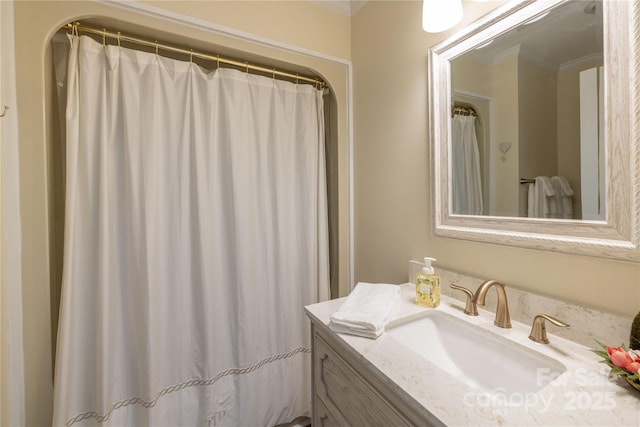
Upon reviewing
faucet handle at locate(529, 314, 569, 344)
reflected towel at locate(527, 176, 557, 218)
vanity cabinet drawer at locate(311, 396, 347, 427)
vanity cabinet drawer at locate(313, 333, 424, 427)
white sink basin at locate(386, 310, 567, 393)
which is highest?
reflected towel at locate(527, 176, 557, 218)

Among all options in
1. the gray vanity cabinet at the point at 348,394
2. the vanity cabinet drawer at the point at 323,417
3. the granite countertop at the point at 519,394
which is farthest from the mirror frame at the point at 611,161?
the vanity cabinet drawer at the point at 323,417

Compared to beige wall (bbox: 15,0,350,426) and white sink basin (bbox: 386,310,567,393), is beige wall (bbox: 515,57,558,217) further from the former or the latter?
beige wall (bbox: 15,0,350,426)

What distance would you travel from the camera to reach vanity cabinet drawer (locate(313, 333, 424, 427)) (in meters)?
0.63

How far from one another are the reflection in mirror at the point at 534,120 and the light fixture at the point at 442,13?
0.44 ft

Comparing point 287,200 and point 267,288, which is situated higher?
point 287,200

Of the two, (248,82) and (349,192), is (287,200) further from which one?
(248,82)

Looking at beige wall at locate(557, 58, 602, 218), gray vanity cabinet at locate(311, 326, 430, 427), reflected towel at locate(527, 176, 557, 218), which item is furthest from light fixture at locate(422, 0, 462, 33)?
gray vanity cabinet at locate(311, 326, 430, 427)

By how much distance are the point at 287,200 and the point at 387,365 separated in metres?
1.07

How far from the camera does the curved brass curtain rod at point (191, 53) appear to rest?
1.09 meters

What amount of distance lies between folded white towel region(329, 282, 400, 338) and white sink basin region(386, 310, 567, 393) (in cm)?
6

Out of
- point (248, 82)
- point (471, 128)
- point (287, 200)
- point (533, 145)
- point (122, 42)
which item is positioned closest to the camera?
point (533, 145)

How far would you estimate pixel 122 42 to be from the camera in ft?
4.08

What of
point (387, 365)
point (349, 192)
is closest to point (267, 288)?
point (349, 192)

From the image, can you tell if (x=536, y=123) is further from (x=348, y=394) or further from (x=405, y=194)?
(x=348, y=394)
